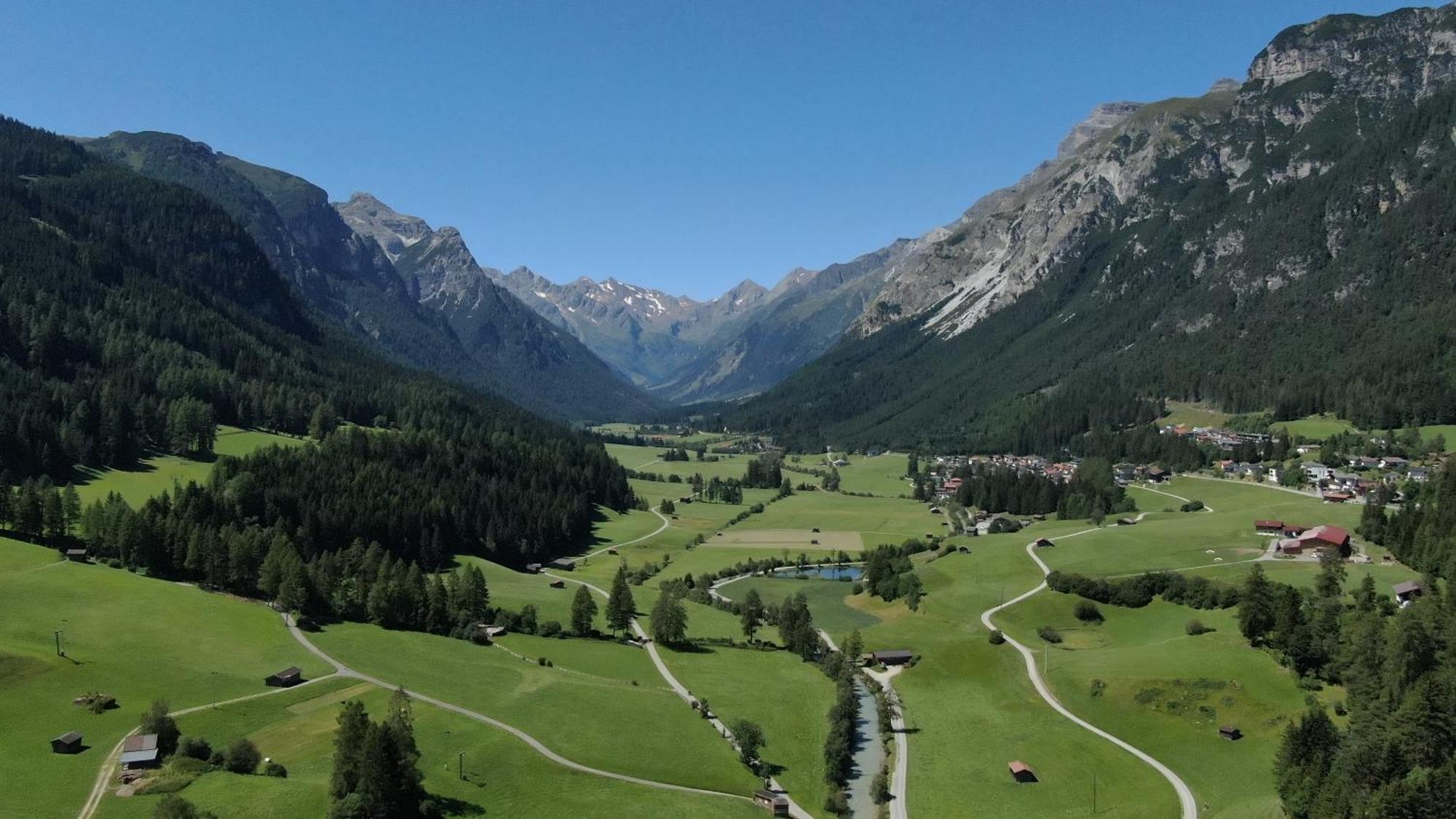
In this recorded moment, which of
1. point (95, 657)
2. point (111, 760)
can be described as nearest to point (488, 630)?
point (95, 657)

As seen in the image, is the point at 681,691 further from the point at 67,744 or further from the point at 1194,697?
the point at 67,744

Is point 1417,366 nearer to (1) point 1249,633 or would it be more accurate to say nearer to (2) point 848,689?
(1) point 1249,633

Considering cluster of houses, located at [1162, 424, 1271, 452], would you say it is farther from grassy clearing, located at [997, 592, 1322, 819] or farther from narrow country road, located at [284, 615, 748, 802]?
narrow country road, located at [284, 615, 748, 802]

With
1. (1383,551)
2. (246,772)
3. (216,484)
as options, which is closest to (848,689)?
(246,772)

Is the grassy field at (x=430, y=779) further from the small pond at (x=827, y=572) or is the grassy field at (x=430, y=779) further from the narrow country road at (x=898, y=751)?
the small pond at (x=827, y=572)

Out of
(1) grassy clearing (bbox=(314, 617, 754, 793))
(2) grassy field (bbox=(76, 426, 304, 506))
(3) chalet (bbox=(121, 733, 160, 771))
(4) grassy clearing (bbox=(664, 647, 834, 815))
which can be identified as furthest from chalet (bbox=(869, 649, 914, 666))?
(2) grassy field (bbox=(76, 426, 304, 506))
